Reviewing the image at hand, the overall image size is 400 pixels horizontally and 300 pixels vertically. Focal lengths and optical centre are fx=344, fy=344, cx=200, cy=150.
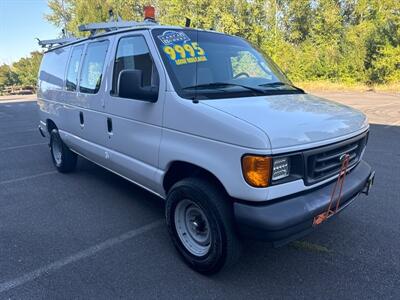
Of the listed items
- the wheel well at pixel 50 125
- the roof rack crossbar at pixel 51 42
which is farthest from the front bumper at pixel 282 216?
the roof rack crossbar at pixel 51 42

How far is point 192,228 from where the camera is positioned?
3.12m

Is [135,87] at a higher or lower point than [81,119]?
higher

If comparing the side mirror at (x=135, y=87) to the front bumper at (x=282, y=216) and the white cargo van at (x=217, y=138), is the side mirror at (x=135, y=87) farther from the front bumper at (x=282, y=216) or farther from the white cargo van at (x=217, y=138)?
the front bumper at (x=282, y=216)

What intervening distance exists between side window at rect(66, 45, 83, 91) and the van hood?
9.31 ft

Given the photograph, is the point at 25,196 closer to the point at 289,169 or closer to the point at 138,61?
the point at 138,61

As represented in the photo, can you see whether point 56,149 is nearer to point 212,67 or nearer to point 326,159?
point 212,67

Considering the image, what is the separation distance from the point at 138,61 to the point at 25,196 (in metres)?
2.74

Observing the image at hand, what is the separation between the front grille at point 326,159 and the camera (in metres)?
2.58

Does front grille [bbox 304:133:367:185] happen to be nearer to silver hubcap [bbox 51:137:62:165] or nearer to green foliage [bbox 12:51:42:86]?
silver hubcap [bbox 51:137:62:165]

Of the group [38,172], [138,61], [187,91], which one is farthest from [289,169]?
[38,172]

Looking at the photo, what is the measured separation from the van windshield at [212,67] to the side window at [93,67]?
1.09 m

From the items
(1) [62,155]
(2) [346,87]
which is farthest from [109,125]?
(2) [346,87]

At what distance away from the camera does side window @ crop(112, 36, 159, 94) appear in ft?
10.8

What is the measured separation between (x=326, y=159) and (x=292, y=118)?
43 centimetres
